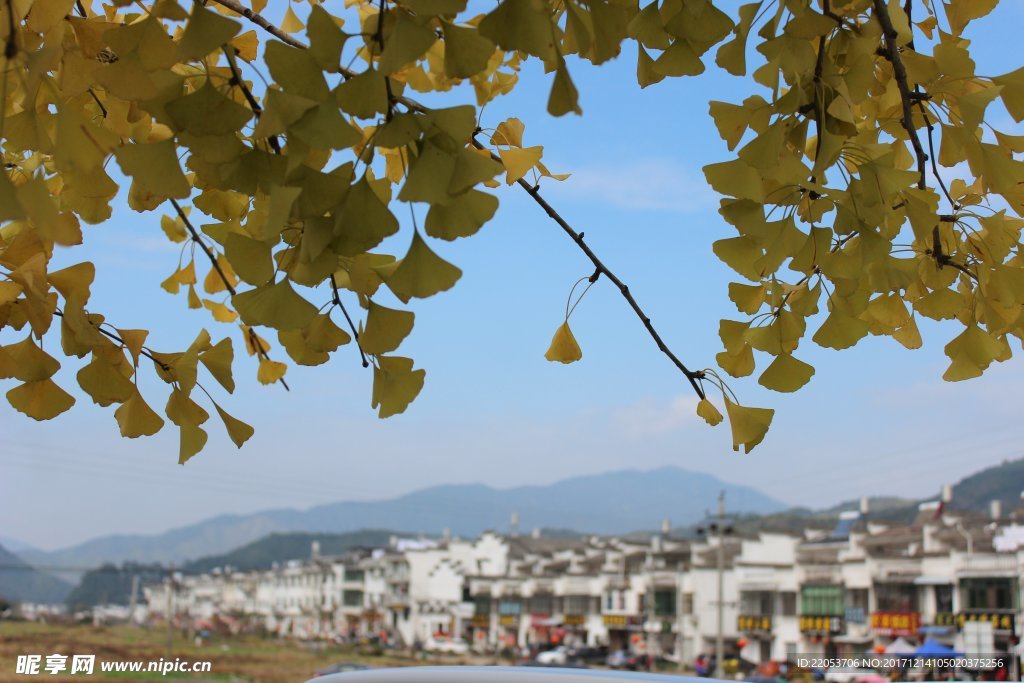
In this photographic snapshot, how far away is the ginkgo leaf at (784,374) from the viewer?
75cm

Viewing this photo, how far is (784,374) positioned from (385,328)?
1.12 ft

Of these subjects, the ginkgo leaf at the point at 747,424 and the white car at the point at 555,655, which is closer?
the ginkgo leaf at the point at 747,424

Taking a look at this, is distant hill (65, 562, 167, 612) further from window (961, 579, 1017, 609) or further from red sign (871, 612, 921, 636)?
window (961, 579, 1017, 609)

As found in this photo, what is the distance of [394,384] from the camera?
623 mm

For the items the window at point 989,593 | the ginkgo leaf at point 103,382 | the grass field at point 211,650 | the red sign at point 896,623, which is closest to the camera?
the ginkgo leaf at point 103,382

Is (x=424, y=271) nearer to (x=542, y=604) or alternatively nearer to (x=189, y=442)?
(x=189, y=442)

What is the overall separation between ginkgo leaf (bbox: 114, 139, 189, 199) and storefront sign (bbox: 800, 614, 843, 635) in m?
25.2

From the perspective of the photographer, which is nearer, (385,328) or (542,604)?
(385,328)

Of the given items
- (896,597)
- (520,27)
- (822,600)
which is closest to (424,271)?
(520,27)

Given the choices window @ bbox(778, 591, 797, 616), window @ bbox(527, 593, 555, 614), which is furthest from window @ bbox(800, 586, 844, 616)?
window @ bbox(527, 593, 555, 614)

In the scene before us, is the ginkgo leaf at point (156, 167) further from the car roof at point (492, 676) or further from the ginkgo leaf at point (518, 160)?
the car roof at point (492, 676)

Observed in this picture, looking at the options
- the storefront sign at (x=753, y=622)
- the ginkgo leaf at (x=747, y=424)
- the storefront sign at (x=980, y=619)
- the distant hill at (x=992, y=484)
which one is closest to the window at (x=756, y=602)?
the storefront sign at (x=753, y=622)

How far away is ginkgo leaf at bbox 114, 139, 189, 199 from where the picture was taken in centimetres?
53

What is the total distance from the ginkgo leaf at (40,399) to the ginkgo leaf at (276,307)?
25cm
